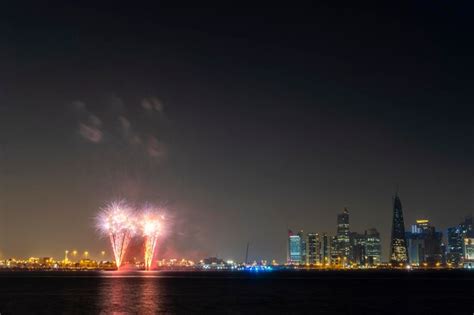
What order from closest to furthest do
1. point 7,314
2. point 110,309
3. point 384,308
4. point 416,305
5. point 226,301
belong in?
point 7,314, point 110,309, point 384,308, point 416,305, point 226,301

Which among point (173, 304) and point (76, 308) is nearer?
point (76, 308)

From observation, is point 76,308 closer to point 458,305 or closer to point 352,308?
point 352,308

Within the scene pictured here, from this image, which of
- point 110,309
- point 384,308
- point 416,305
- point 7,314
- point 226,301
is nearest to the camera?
point 7,314

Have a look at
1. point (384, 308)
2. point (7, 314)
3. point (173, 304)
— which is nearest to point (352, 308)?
point (384, 308)

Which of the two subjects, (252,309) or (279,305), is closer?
(252,309)

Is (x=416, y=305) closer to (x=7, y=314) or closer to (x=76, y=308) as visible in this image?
(x=76, y=308)

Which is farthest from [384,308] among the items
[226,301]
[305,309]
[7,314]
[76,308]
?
[7,314]

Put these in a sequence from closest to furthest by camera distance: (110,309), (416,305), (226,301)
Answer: (110,309) < (416,305) < (226,301)

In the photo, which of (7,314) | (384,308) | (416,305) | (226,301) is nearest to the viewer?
(7,314)
